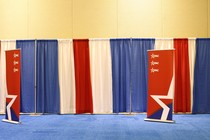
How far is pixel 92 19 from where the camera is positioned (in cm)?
984

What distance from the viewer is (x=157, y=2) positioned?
32.2 ft

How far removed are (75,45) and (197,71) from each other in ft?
12.7

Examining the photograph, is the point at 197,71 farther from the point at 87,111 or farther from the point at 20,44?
the point at 20,44

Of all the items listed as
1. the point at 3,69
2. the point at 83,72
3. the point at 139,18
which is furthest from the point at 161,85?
the point at 3,69

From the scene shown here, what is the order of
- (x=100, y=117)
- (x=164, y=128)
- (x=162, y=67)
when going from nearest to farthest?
(x=164, y=128) → (x=162, y=67) → (x=100, y=117)

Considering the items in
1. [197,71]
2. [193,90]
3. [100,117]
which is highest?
[197,71]

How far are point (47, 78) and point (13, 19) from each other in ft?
7.43

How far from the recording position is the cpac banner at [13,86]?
303 inches

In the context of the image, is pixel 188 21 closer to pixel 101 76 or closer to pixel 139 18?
pixel 139 18

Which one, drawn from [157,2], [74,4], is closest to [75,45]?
[74,4]

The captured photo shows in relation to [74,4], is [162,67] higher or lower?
lower

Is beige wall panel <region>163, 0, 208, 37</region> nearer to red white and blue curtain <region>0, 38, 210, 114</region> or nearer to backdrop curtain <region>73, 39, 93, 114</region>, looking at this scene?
red white and blue curtain <region>0, 38, 210, 114</region>

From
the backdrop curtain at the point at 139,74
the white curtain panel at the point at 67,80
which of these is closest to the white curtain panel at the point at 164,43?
the backdrop curtain at the point at 139,74

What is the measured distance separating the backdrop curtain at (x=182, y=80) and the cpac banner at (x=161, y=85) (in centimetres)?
171
